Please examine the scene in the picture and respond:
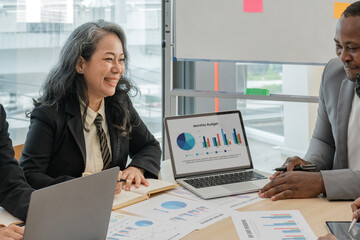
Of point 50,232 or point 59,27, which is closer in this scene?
point 50,232

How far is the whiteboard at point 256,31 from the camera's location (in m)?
2.80

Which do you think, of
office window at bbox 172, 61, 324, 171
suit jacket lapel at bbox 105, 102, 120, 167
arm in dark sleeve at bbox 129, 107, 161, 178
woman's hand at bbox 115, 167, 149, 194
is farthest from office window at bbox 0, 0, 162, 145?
woman's hand at bbox 115, 167, 149, 194

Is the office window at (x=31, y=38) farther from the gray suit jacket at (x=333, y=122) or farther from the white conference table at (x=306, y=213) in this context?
the white conference table at (x=306, y=213)

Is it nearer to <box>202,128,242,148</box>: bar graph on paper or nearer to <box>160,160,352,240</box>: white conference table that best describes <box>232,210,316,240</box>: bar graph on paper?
<box>160,160,352,240</box>: white conference table

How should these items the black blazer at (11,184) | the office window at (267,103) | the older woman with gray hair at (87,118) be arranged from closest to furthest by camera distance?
1. the black blazer at (11,184)
2. the older woman with gray hair at (87,118)
3. the office window at (267,103)

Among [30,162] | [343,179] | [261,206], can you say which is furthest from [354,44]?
[30,162]

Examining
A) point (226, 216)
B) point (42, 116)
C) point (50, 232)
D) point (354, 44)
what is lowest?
point (226, 216)

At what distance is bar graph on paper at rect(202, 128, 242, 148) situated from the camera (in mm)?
2164

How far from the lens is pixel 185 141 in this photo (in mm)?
2146

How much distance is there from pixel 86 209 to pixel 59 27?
7.23ft

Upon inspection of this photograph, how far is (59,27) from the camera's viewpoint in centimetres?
324

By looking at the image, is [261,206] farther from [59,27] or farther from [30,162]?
[59,27]

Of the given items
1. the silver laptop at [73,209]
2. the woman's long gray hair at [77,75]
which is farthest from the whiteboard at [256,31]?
the silver laptop at [73,209]

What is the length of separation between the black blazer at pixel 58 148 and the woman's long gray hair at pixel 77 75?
0.04 metres
